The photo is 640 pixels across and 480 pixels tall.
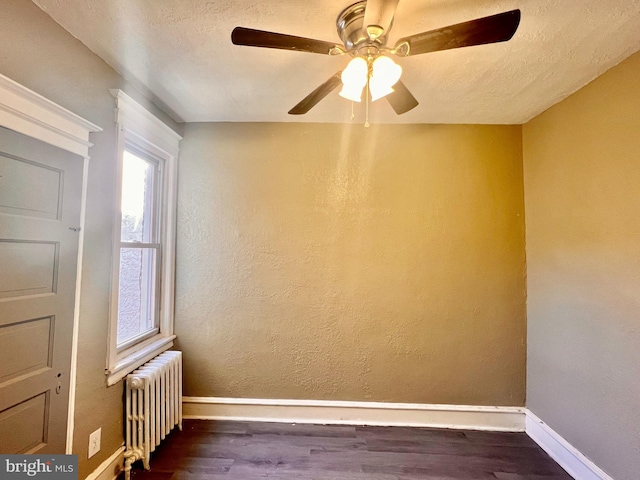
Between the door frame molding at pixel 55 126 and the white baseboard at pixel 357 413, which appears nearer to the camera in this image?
the door frame molding at pixel 55 126

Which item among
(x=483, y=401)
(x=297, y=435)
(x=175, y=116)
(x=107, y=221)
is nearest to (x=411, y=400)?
(x=483, y=401)

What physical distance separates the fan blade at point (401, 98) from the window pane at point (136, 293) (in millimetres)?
1985

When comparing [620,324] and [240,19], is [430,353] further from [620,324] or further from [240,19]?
[240,19]

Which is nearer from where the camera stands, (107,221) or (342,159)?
(107,221)

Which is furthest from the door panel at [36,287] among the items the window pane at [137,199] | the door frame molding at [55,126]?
the window pane at [137,199]

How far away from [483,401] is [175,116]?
3.36 m

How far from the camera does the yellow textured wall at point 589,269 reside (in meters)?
1.67

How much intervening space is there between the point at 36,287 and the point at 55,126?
73 cm

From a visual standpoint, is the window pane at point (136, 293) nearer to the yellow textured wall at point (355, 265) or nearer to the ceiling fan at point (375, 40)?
the yellow textured wall at point (355, 265)

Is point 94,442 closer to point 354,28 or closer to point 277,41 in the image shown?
point 277,41

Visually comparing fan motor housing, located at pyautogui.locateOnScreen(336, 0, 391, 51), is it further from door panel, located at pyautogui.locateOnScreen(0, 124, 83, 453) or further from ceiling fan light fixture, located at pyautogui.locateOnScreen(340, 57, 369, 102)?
door panel, located at pyautogui.locateOnScreen(0, 124, 83, 453)

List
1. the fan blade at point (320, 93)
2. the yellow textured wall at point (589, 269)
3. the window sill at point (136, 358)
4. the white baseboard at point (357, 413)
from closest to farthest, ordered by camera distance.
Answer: the fan blade at point (320, 93), the yellow textured wall at point (589, 269), the window sill at point (136, 358), the white baseboard at point (357, 413)

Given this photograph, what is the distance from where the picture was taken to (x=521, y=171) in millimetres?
2547

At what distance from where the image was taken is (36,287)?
4.47 ft
